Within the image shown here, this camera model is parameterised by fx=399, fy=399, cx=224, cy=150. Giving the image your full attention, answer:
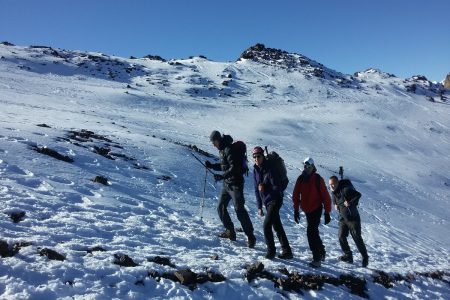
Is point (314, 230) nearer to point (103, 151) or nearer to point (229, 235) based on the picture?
point (229, 235)

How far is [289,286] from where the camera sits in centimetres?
715

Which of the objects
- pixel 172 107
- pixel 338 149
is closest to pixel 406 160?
pixel 338 149

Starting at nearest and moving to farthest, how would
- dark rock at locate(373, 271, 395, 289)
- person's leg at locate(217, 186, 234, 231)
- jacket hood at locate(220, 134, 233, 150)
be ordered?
dark rock at locate(373, 271, 395, 289), jacket hood at locate(220, 134, 233, 150), person's leg at locate(217, 186, 234, 231)

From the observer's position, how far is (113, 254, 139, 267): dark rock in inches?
264

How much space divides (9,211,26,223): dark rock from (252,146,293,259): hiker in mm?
4741

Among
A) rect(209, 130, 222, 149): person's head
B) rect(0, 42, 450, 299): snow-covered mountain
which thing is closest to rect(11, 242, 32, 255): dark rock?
rect(0, 42, 450, 299): snow-covered mountain

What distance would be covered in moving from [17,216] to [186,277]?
379 centimetres

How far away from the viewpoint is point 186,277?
21.6 ft

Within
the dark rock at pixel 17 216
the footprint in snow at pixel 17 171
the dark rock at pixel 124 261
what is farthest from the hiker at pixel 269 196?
the footprint in snow at pixel 17 171

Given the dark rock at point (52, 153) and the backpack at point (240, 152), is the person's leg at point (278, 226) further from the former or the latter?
the dark rock at point (52, 153)

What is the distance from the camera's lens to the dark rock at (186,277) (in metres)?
6.52

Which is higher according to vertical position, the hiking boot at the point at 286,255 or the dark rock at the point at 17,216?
the dark rock at the point at 17,216

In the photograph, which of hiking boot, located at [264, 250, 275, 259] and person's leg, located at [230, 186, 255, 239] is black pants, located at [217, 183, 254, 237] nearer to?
person's leg, located at [230, 186, 255, 239]

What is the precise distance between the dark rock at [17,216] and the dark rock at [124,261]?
2.29 meters
